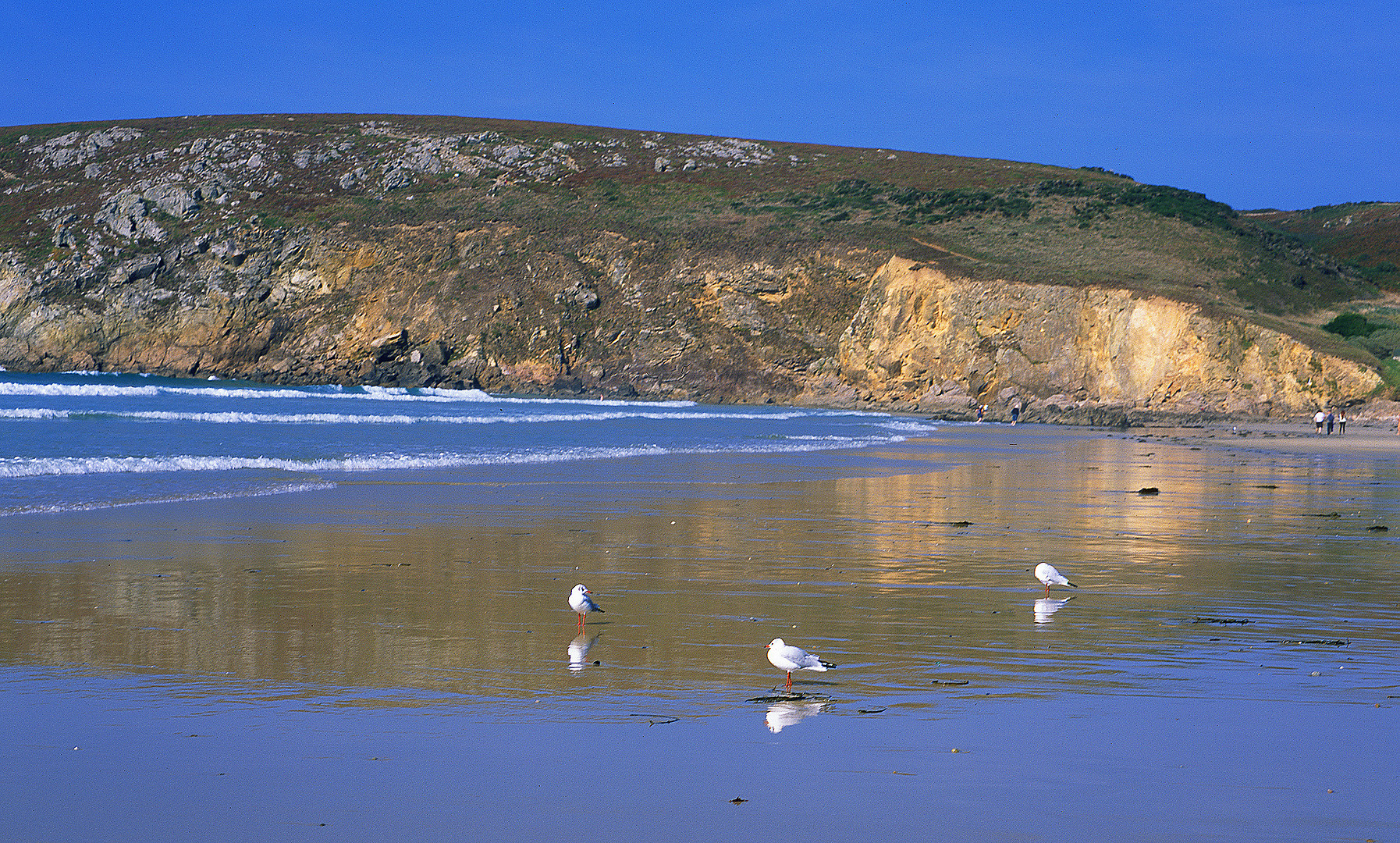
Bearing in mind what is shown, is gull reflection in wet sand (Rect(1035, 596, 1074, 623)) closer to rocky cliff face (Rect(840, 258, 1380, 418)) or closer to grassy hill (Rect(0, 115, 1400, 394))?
rocky cliff face (Rect(840, 258, 1380, 418))

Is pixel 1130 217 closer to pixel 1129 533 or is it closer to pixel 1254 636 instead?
pixel 1129 533

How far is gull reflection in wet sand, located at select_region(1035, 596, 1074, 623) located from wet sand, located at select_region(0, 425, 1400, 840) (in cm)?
3

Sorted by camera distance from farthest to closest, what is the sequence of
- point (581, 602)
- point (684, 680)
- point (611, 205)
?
point (611, 205), point (581, 602), point (684, 680)

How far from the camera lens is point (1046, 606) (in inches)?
371

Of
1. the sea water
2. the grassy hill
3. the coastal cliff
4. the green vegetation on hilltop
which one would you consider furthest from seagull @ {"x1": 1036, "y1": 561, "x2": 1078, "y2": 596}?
the green vegetation on hilltop

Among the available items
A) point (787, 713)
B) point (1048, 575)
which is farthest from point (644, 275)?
point (787, 713)

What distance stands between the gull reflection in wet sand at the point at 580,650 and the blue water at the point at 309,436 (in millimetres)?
9504

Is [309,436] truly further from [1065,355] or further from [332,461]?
[1065,355]

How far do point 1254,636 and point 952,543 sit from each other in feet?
16.8

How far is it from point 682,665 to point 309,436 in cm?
2457

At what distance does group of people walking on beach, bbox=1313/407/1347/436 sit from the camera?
40656mm

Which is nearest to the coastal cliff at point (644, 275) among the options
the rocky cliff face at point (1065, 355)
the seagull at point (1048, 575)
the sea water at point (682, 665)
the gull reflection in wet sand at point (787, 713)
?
the rocky cliff face at point (1065, 355)

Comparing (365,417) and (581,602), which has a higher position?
(365,417)

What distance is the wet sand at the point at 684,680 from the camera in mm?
4781
